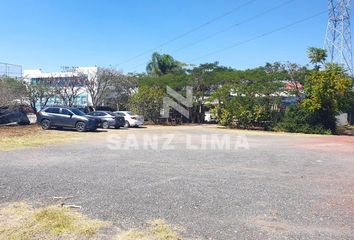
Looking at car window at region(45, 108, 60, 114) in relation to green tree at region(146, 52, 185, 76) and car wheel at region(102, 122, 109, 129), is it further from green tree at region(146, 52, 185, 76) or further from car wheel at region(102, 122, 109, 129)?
green tree at region(146, 52, 185, 76)

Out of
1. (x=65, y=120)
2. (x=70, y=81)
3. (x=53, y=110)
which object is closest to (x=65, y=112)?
(x=65, y=120)

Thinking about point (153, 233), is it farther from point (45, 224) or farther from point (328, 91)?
point (328, 91)

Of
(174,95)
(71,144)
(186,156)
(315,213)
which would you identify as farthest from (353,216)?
(174,95)

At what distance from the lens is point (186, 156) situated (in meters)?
13.8

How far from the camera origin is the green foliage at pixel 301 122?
2962 cm

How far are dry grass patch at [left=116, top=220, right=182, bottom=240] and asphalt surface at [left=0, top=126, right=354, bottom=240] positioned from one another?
21 cm

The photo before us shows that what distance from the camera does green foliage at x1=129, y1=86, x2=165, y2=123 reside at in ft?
115

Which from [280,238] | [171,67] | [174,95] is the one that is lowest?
[280,238]

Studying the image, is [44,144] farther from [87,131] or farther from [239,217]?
[239,217]

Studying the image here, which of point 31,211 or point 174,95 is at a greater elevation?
point 174,95

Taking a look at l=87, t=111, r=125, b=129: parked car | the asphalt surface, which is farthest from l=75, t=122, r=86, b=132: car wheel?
the asphalt surface

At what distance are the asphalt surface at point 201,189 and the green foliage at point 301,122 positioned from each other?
16214 mm

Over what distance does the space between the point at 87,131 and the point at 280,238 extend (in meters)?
21.0

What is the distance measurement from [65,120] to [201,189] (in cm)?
1846
